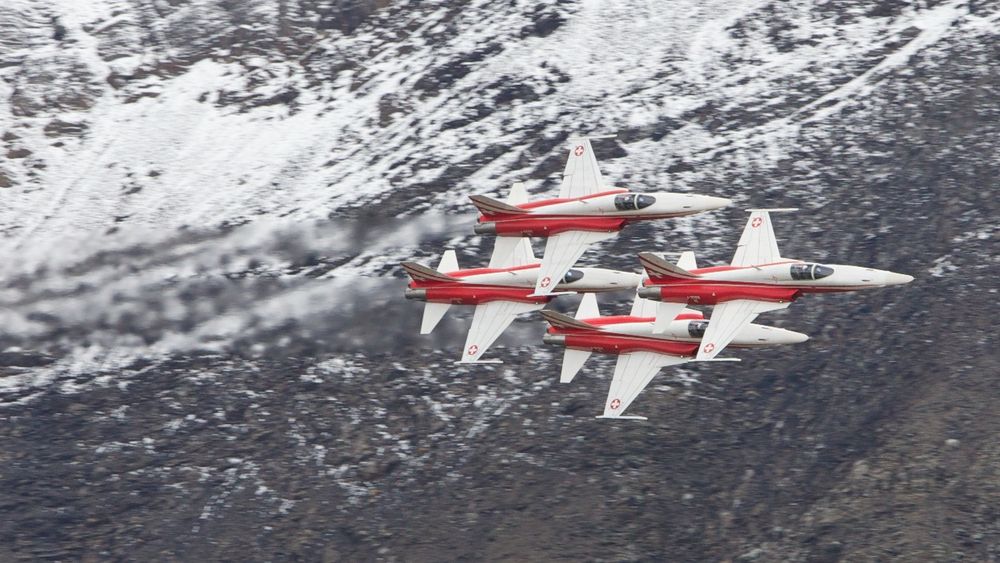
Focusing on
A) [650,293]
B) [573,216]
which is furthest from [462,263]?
[650,293]

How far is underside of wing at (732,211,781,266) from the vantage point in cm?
7262

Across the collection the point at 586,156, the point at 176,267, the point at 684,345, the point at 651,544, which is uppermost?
the point at 586,156

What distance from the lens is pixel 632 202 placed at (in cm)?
7244

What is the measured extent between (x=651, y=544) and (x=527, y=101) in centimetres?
4664

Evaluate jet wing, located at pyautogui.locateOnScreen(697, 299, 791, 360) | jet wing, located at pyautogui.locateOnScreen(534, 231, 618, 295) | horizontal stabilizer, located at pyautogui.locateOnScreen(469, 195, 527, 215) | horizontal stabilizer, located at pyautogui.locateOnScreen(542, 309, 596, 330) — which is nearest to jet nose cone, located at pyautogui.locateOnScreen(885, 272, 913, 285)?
jet wing, located at pyautogui.locateOnScreen(697, 299, 791, 360)

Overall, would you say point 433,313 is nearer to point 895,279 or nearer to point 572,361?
point 572,361

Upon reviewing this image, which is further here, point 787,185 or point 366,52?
point 366,52

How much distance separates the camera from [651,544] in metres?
85.4

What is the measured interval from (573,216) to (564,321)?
5.48 metres

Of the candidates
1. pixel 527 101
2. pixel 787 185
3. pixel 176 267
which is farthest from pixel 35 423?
pixel 787 185

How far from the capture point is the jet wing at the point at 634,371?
7394cm

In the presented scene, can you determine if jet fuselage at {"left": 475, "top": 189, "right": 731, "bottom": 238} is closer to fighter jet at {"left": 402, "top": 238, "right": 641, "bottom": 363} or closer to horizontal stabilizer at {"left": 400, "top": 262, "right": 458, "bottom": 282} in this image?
fighter jet at {"left": 402, "top": 238, "right": 641, "bottom": 363}

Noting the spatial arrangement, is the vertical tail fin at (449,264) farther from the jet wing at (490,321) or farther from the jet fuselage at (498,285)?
the jet wing at (490,321)

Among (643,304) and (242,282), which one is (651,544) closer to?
(643,304)
